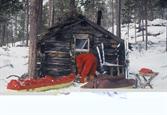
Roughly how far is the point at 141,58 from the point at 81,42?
743 inches

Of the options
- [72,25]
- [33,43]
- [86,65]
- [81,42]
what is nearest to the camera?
[33,43]

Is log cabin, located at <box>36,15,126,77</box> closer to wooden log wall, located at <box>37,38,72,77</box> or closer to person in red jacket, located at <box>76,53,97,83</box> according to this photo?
wooden log wall, located at <box>37,38,72,77</box>

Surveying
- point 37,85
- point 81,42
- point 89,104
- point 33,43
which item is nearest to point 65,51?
point 81,42

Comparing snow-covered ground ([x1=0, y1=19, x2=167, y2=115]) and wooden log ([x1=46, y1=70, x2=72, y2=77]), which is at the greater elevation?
snow-covered ground ([x1=0, y1=19, x2=167, y2=115])

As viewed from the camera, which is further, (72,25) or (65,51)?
(65,51)

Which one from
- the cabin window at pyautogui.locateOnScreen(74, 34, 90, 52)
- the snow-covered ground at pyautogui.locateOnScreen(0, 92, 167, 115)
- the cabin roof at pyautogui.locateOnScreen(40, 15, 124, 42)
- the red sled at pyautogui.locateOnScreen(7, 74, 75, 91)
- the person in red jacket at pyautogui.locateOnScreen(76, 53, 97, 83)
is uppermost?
the cabin roof at pyautogui.locateOnScreen(40, 15, 124, 42)

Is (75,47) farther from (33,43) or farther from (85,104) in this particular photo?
(85,104)

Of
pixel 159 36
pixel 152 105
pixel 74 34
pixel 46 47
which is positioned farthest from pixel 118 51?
pixel 159 36

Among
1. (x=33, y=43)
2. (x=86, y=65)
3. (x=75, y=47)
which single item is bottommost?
(x=86, y=65)

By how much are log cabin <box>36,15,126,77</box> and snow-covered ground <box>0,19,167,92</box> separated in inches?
101

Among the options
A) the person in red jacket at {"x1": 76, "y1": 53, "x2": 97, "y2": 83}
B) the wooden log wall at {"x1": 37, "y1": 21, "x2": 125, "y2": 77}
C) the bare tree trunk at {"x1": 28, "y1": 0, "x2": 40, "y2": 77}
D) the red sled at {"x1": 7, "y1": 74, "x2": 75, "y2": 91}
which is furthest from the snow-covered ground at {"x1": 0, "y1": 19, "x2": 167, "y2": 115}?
the wooden log wall at {"x1": 37, "y1": 21, "x2": 125, "y2": 77}

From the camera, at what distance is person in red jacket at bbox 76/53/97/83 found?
21.9m

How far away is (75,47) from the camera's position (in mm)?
22859

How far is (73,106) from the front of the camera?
2777 mm
